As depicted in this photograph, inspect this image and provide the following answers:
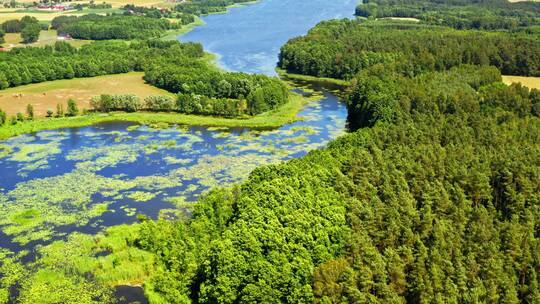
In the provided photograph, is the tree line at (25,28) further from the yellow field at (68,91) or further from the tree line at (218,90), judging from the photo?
the tree line at (218,90)

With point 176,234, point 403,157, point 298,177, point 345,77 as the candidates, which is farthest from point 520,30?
point 176,234

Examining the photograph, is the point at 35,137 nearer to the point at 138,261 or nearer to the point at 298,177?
the point at 138,261

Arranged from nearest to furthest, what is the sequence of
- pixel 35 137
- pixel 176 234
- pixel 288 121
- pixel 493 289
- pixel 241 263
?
pixel 493 289
pixel 241 263
pixel 176 234
pixel 35 137
pixel 288 121

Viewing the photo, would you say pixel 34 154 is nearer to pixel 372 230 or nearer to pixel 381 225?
pixel 372 230

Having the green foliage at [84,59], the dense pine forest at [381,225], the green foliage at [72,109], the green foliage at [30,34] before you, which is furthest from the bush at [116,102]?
the green foliage at [30,34]

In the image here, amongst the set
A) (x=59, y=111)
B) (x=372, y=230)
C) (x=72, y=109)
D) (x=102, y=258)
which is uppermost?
(x=372, y=230)

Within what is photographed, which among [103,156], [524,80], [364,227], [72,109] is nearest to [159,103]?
[72,109]

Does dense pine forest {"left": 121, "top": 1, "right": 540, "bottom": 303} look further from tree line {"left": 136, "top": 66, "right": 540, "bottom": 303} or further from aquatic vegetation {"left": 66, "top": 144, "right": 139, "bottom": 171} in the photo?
aquatic vegetation {"left": 66, "top": 144, "right": 139, "bottom": 171}
